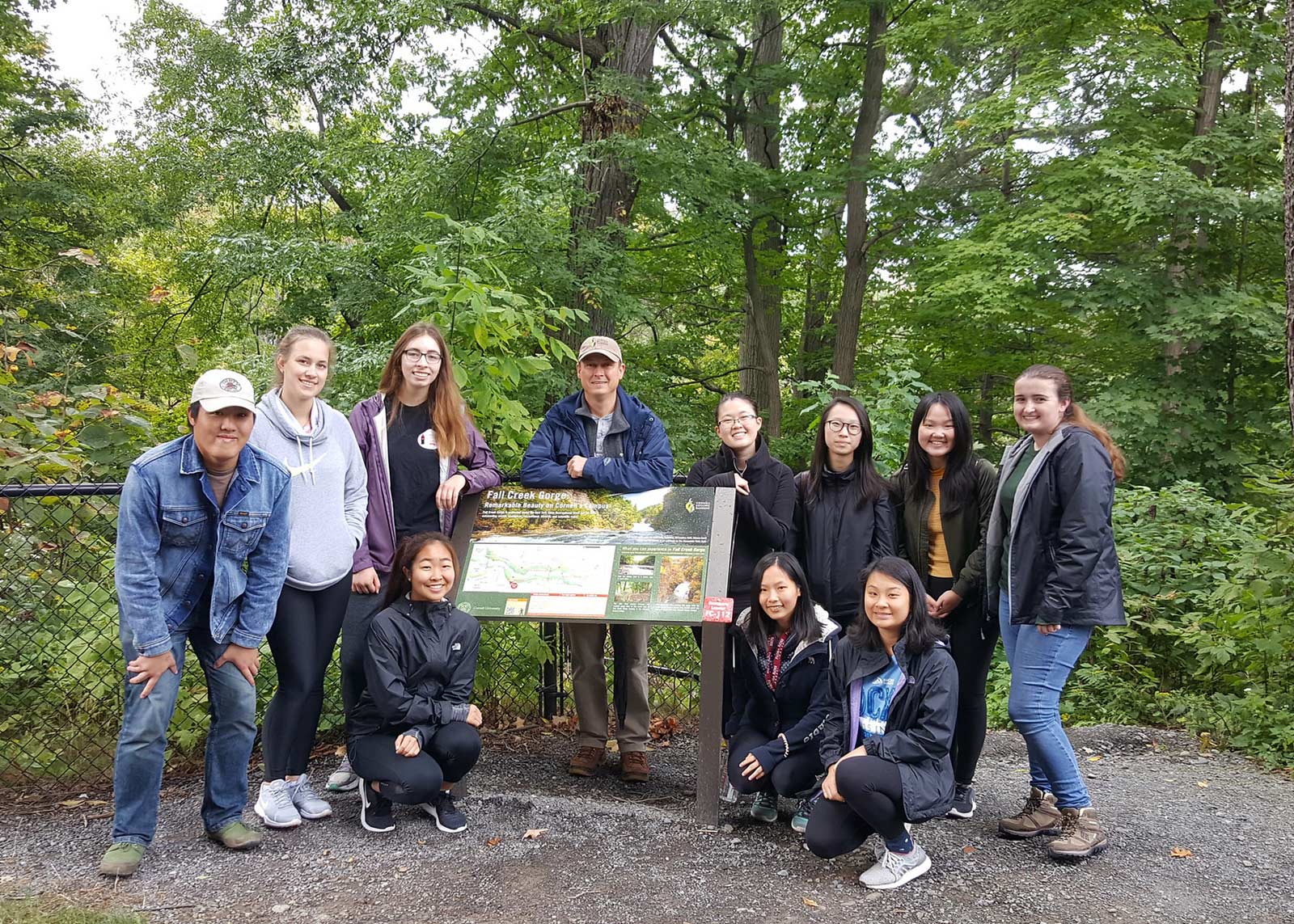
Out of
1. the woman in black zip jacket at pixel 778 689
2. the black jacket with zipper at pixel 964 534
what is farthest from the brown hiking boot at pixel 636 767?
Answer: the black jacket with zipper at pixel 964 534

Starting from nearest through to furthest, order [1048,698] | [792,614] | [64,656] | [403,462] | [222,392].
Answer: [222,392] < [1048,698] < [792,614] < [403,462] < [64,656]

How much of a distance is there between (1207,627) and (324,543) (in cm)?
576

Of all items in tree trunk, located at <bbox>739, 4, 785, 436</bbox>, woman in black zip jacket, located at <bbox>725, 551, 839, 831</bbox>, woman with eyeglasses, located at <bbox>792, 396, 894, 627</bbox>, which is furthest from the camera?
tree trunk, located at <bbox>739, 4, 785, 436</bbox>

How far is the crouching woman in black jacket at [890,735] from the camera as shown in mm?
3438

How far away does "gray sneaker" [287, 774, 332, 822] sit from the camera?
401cm

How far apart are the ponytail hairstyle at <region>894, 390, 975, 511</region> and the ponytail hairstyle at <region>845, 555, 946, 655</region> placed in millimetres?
652

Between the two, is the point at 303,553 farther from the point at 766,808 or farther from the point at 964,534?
the point at 964,534

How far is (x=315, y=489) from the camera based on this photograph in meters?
3.85

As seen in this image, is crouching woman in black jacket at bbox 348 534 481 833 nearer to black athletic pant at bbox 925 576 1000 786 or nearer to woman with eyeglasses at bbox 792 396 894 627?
woman with eyeglasses at bbox 792 396 894 627

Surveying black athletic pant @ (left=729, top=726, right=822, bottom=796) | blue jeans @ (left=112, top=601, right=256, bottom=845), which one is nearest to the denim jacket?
blue jeans @ (left=112, top=601, right=256, bottom=845)

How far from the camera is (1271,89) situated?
422 inches

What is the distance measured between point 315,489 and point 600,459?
1.30m

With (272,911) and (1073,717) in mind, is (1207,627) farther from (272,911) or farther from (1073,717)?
(272,911)

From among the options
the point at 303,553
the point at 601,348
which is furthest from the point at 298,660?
the point at 601,348
